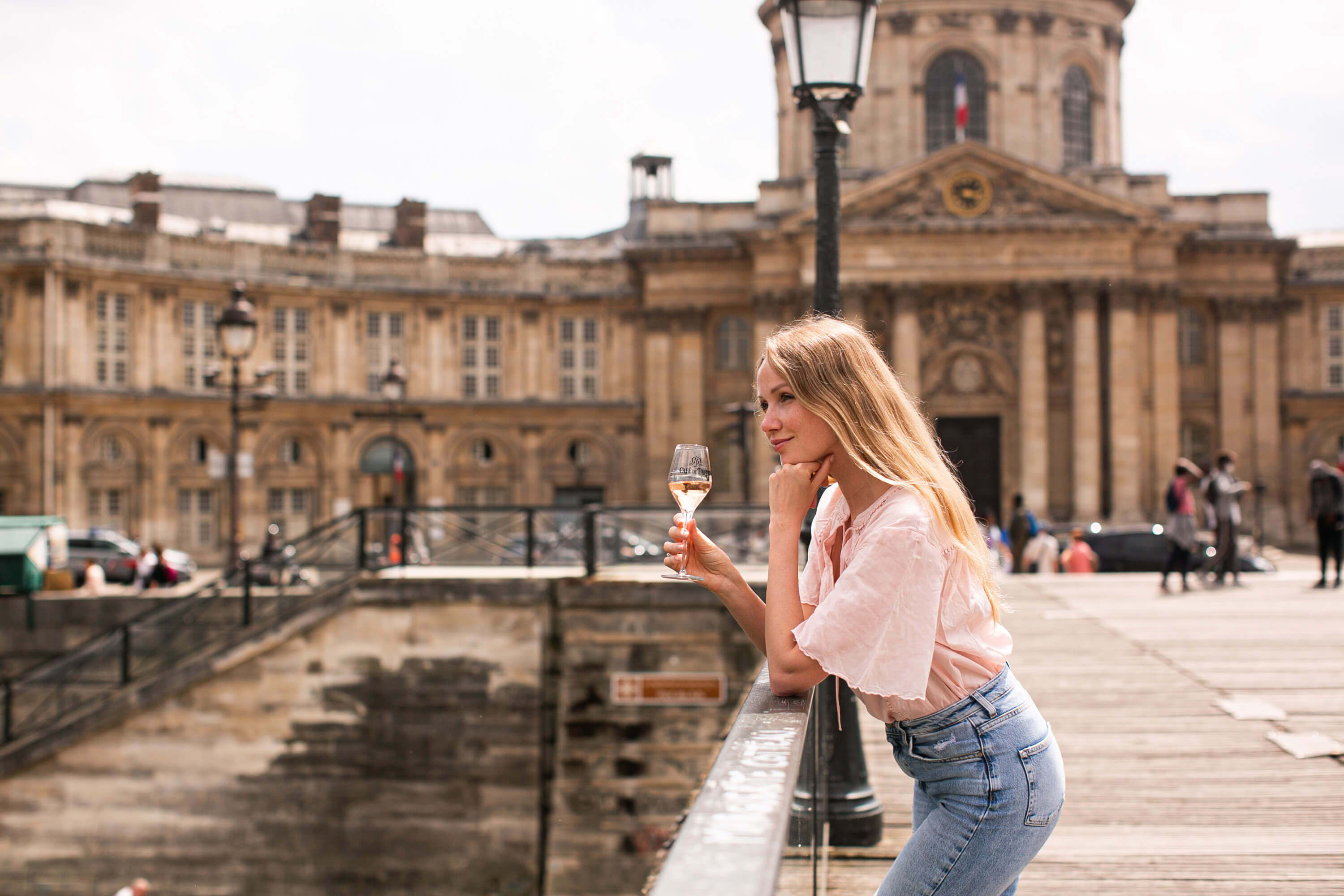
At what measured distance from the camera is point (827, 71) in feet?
25.0

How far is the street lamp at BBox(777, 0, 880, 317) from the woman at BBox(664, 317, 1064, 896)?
4609mm

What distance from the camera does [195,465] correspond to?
4428 cm

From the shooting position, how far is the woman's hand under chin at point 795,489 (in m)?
2.97

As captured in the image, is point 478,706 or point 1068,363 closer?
point 478,706

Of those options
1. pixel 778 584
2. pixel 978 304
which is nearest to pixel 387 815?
pixel 778 584

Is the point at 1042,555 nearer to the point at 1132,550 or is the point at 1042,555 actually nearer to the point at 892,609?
the point at 1132,550

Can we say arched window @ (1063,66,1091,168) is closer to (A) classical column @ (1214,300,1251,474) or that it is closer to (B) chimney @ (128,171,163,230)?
(A) classical column @ (1214,300,1251,474)

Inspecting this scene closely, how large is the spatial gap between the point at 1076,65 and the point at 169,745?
1622 inches

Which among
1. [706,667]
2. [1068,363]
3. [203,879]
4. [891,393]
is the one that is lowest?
[203,879]

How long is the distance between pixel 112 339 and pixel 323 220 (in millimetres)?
9187

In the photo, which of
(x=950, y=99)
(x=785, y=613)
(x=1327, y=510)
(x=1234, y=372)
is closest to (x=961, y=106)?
(x=950, y=99)

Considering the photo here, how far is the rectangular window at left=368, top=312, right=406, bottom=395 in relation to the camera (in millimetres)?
47219

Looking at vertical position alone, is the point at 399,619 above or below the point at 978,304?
below

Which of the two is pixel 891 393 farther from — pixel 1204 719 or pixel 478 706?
pixel 478 706
